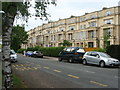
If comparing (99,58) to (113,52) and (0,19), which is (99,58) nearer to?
(113,52)

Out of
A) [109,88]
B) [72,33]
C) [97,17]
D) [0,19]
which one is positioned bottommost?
[109,88]

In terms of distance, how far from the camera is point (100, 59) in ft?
54.4

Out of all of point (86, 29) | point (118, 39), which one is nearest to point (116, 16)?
point (118, 39)

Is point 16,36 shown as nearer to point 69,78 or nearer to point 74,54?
point 74,54

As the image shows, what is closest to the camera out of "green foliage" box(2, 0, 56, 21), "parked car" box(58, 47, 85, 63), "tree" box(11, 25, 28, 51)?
"green foliage" box(2, 0, 56, 21)

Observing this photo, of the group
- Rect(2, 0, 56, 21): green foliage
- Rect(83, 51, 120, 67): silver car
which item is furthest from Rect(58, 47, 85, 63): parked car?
Rect(2, 0, 56, 21): green foliage

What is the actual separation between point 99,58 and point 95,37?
30.4m

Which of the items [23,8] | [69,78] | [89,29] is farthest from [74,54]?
[89,29]

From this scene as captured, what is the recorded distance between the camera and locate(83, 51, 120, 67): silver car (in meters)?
15.9

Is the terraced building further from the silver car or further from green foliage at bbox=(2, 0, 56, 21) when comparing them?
green foliage at bbox=(2, 0, 56, 21)

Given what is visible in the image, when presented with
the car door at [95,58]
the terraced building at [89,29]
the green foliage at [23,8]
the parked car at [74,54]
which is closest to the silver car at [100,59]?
the car door at [95,58]

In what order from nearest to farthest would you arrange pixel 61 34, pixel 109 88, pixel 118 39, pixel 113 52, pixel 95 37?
pixel 109 88 < pixel 113 52 < pixel 118 39 < pixel 95 37 < pixel 61 34

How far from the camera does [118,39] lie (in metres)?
41.7

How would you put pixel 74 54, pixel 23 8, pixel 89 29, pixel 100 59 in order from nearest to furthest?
pixel 23 8
pixel 100 59
pixel 74 54
pixel 89 29
